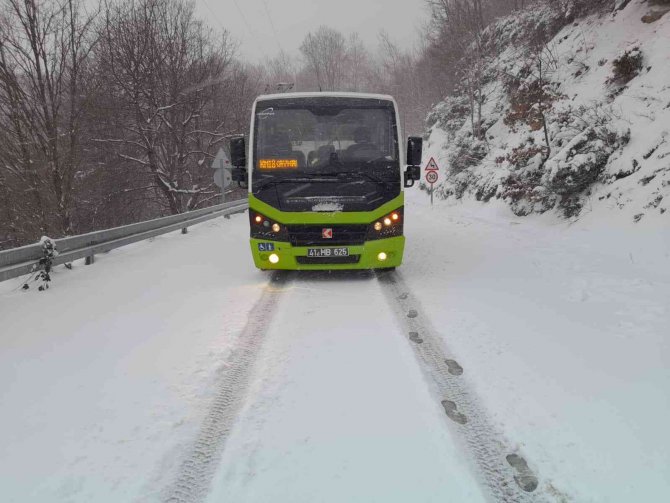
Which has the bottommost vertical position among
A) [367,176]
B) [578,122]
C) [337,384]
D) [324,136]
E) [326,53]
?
[337,384]

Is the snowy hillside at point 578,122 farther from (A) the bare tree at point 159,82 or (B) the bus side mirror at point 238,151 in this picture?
(A) the bare tree at point 159,82

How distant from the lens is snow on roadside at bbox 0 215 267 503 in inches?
91.9

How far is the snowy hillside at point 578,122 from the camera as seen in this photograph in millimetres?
8883

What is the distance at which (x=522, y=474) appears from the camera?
2.32 metres

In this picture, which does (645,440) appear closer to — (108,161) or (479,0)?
(108,161)

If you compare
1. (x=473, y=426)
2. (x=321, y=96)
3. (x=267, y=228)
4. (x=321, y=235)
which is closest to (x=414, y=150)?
(x=321, y=96)

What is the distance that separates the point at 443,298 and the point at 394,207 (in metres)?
1.54

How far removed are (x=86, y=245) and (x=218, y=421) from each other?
6569mm

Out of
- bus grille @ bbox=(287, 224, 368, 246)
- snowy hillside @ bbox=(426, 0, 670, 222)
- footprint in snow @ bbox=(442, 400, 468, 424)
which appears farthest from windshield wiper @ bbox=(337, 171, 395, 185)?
snowy hillside @ bbox=(426, 0, 670, 222)

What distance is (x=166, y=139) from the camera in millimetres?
19594

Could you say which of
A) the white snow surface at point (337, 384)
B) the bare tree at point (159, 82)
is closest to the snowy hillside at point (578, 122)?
the white snow surface at point (337, 384)

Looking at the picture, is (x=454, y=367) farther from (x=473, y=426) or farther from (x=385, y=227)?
(x=385, y=227)

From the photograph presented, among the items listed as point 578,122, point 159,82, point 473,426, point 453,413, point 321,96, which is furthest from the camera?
point 159,82

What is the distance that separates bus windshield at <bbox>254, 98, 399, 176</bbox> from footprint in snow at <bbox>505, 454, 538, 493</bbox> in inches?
178
